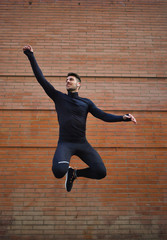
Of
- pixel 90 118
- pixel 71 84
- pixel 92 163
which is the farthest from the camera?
pixel 90 118

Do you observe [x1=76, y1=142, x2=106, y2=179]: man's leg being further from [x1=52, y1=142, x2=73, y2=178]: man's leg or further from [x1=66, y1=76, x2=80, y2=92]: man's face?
[x1=66, y1=76, x2=80, y2=92]: man's face

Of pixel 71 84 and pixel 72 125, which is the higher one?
pixel 71 84

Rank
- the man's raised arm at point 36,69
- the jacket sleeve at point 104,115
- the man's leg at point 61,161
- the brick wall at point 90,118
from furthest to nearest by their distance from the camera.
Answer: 1. the brick wall at point 90,118
2. the jacket sleeve at point 104,115
3. the man's raised arm at point 36,69
4. the man's leg at point 61,161

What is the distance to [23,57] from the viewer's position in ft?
16.3

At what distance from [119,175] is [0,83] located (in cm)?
359

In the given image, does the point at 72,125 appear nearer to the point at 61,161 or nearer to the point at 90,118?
the point at 61,161

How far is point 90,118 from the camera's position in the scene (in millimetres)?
4586

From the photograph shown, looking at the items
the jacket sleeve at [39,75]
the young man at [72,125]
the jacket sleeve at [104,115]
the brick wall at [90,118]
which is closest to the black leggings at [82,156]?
the young man at [72,125]

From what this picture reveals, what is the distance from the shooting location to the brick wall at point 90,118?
398cm

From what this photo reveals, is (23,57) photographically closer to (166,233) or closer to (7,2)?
(7,2)

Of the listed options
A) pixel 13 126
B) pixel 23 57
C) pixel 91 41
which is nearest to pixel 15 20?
pixel 23 57

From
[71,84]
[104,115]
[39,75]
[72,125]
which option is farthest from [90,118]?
[39,75]

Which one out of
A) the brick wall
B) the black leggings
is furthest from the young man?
the brick wall

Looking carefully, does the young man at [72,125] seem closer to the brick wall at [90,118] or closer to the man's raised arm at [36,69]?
the man's raised arm at [36,69]
